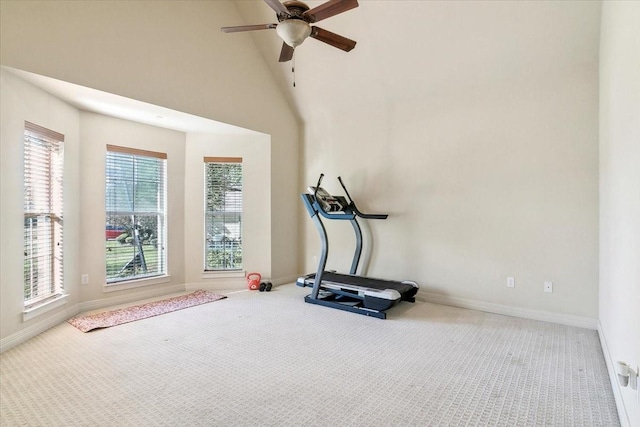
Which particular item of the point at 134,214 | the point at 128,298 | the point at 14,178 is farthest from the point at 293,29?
the point at 128,298

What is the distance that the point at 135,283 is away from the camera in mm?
4406

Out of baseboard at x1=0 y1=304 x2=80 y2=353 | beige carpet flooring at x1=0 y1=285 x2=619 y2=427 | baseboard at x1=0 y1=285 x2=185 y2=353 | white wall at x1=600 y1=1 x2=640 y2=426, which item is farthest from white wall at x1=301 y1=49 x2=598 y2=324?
baseboard at x1=0 y1=304 x2=80 y2=353

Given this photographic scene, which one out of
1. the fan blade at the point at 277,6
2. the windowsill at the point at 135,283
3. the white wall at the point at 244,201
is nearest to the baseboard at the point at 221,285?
the white wall at the point at 244,201

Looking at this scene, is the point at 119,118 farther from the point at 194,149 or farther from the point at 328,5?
the point at 328,5

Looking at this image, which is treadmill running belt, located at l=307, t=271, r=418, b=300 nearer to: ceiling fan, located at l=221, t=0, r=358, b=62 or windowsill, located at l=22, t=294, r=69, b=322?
ceiling fan, located at l=221, t=0, r=358, b=62

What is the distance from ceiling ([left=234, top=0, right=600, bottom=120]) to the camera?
3.19 metres

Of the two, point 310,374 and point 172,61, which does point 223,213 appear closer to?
point 172,61

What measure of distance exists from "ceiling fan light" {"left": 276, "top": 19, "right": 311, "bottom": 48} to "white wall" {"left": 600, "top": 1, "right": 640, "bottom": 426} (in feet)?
6.21

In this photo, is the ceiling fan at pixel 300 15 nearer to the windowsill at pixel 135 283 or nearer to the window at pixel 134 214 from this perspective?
the window at pixel 134 214

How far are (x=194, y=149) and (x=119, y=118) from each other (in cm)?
103

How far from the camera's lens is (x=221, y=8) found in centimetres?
435

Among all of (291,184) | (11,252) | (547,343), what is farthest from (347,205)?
(11,252)

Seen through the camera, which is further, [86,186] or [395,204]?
[395,204]

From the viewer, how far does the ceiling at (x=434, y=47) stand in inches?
125
